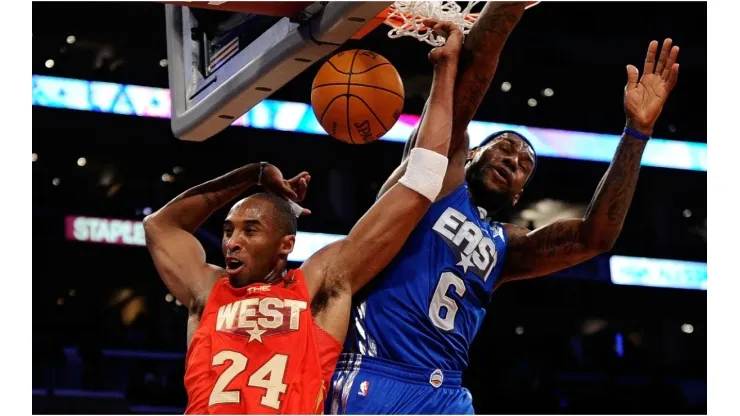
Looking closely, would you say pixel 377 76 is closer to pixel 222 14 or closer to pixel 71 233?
pixel 222 14

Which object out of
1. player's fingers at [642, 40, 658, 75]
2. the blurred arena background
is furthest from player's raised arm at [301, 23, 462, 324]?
the blurred arena background

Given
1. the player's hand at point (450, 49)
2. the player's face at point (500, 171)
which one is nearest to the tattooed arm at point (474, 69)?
the player's hand at point (450, 49)

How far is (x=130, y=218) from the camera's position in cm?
1441

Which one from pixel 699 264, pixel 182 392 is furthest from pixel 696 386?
pixel 182 392

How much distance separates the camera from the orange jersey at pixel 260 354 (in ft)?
11.5

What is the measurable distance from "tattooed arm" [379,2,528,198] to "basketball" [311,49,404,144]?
165mm

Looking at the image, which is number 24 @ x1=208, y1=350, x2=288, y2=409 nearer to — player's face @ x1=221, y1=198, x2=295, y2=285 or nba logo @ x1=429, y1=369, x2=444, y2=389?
player's face @ x1=221, y1=198, x2=295, y2=285

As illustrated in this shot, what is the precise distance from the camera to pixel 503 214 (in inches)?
612

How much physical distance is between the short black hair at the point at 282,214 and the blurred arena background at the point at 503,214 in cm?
896

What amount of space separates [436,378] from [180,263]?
1132 mm

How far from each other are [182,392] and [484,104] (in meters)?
6.41

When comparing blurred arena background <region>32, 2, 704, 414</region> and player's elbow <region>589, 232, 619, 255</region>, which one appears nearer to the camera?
player's elbow <region>589, 232, 619, 255</region>

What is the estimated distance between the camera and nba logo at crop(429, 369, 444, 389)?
13.0 ft

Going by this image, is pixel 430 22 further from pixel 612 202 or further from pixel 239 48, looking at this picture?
pixel 612 202
